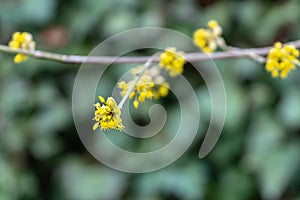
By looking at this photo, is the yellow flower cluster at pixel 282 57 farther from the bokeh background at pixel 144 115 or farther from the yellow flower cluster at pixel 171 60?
the bokeh background at pixel 144 115

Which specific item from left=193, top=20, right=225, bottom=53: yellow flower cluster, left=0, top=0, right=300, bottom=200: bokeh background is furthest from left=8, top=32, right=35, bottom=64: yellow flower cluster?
left=0, top=0, right=300, bottom=200: bokeh background

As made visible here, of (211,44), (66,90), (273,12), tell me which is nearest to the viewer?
(211,44)

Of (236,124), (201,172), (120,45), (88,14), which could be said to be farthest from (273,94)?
(88,14)

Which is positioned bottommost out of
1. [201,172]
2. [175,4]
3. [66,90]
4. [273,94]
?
[201,172]

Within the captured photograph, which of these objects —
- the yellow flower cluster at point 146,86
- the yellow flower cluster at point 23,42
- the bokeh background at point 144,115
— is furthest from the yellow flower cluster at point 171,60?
the bokeh background at point 144,115

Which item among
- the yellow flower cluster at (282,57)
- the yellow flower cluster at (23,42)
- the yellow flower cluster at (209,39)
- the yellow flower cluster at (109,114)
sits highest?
the yellow flower cluster at (23,42)

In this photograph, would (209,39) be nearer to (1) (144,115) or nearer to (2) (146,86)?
(2) (146,86)

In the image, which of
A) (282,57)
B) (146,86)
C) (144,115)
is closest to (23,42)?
(146,86)

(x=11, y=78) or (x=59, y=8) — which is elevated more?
(x=59, y=8)

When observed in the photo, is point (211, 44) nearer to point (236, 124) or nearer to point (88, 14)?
point (236, 124)
